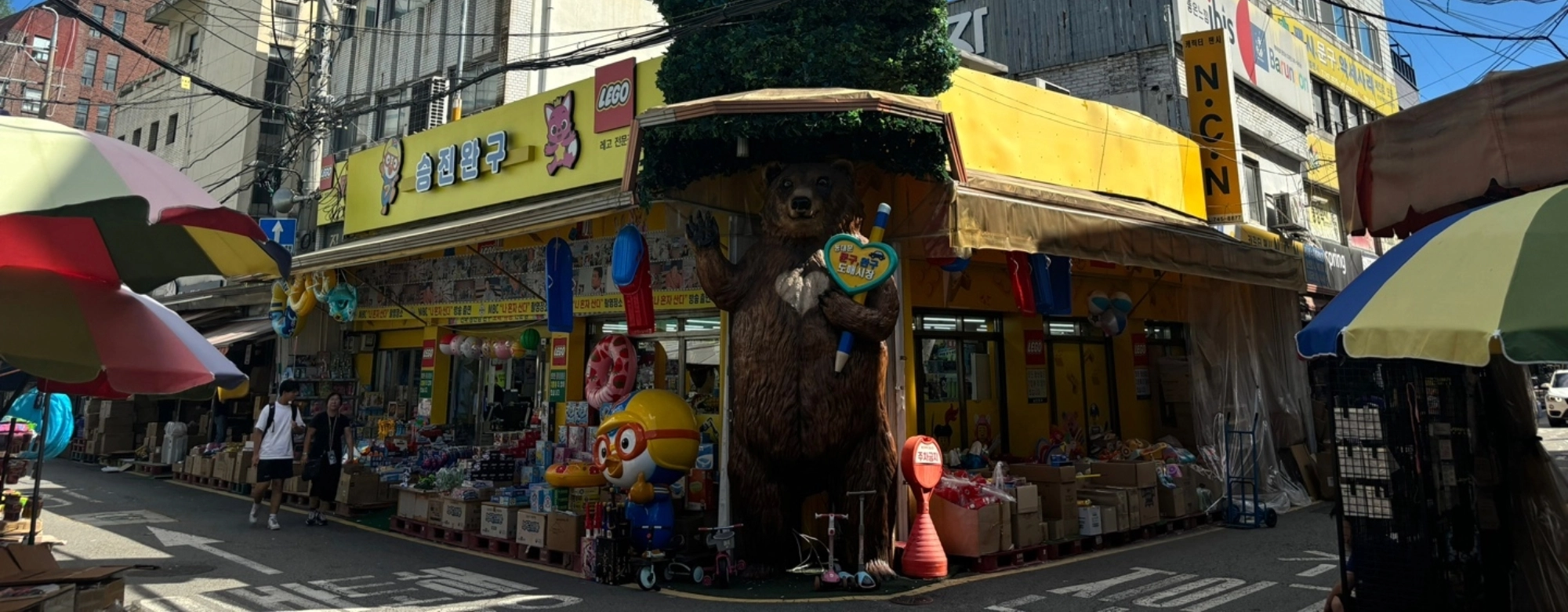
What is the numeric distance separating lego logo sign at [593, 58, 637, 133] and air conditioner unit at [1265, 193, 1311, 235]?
10341mm

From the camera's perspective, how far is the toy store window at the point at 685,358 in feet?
31.9

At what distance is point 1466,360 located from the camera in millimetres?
3176

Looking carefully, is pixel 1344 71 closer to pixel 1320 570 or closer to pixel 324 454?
pixel 1320 570

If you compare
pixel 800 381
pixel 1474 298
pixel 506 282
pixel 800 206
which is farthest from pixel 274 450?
pixel 1474 298

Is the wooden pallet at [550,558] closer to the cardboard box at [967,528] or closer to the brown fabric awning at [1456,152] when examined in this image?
the cardboard box at [967,528]

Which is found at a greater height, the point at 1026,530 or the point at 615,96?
the point at 615,96

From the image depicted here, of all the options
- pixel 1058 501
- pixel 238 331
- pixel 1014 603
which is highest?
pixel 238 331

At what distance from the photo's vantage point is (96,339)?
156 inches

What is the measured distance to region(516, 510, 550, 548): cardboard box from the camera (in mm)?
8008

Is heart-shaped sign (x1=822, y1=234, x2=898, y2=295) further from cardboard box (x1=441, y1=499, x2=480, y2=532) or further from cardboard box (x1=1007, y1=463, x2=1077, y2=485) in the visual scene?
cardboard box (x1=441, y1=499, x2=480, y2=532)

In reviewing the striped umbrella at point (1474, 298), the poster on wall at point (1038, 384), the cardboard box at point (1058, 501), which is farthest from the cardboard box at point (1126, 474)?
the striped umbrella at point (1474, 298)

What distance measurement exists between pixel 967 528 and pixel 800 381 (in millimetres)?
2131

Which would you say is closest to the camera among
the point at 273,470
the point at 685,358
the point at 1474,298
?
the point at 1474,298

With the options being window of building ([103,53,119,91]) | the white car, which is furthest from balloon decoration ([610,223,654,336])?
window of building ([103,53,119,91])
